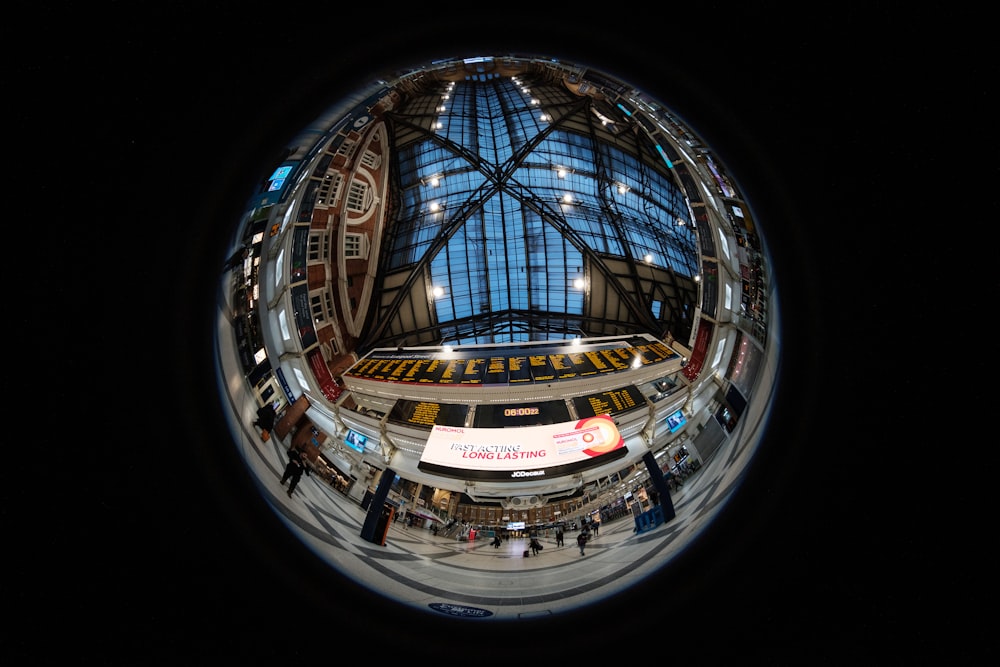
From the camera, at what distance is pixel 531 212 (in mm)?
1894

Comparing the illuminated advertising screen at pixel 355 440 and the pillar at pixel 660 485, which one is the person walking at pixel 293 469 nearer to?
the illuminated advertising screen at pixel 355 440

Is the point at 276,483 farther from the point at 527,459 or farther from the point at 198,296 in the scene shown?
the point at 527,459

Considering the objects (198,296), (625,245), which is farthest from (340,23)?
(625,245)

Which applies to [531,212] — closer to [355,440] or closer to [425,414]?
[425,414]

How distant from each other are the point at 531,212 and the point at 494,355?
0.82 metres

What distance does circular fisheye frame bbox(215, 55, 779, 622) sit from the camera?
1150mm

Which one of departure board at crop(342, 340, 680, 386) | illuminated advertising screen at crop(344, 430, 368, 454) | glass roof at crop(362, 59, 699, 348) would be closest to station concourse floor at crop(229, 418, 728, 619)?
illuminated advertising screen at crop(344, 430, 368, 454)

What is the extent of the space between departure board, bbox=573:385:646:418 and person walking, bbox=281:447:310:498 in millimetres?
1093

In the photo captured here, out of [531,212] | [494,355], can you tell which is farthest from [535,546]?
[531,212]

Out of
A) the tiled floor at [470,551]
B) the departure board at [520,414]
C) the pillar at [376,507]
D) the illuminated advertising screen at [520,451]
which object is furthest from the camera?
the departure board at [520,414]

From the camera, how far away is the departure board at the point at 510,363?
150 centimetres

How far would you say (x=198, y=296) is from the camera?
96 cm

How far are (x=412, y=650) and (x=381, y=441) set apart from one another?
680 millimetres

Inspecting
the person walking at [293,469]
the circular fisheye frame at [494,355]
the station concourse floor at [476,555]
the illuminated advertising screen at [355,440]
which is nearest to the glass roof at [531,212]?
the circular fisheye frame at [494,355]
